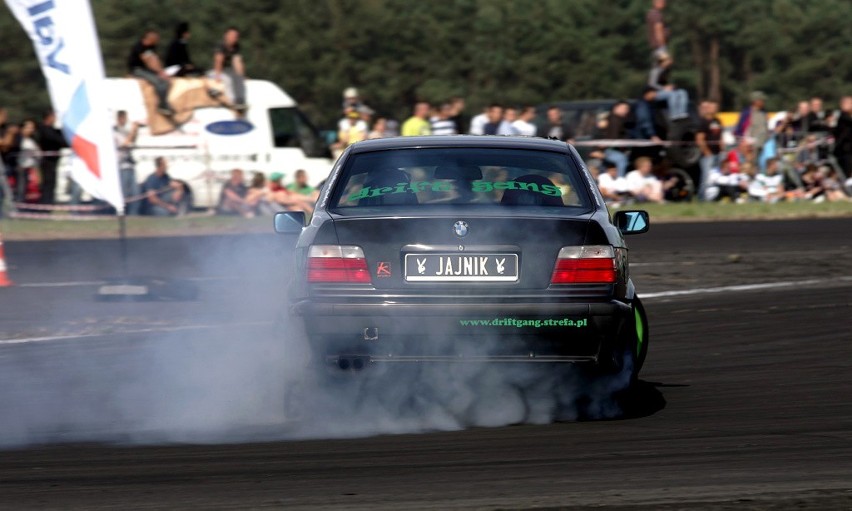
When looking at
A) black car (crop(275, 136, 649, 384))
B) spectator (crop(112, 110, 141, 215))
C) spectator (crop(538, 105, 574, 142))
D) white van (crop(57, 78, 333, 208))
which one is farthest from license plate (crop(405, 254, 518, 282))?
spectator (crop(538, 105, 574, 142))

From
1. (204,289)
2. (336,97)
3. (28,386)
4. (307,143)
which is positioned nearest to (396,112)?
(336,97)

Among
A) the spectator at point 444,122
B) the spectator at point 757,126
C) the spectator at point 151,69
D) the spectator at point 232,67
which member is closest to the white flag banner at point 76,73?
the spectator at point 151,69

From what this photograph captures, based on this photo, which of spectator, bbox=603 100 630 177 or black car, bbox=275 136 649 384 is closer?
black car, bbox=275 136 649 384

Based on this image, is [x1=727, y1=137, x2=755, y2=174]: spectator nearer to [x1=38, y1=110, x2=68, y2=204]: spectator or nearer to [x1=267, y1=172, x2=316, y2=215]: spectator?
[x1=267, y1=172, x2=316, y2=215]: spectator

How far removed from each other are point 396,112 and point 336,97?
2.16m

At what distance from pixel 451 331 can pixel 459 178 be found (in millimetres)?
1065

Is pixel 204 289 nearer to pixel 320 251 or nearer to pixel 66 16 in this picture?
pixel 66 16

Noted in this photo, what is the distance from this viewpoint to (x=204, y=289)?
14133 millimetres

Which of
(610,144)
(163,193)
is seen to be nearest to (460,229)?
(163,193)

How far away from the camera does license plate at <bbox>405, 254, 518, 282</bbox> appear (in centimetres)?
685

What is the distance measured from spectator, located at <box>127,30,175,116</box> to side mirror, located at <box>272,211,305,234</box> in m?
14.7

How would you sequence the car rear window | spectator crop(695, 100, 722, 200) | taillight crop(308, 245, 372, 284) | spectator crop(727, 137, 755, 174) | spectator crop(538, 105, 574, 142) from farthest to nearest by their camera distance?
spectator crop(538, 105, 574, 142)
spectator crop(727, 137, 755, 174)
spectator crop(695, 100, 722, 200)
the car rear window
taillight crop(308, 245, 372, 284)

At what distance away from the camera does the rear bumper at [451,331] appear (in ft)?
22.2

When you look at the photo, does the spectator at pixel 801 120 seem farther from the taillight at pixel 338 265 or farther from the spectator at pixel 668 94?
the taillight at pixel 338 265
